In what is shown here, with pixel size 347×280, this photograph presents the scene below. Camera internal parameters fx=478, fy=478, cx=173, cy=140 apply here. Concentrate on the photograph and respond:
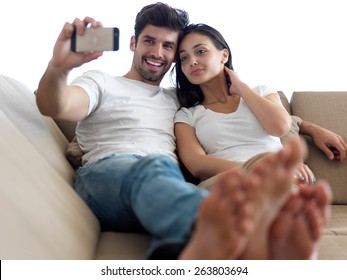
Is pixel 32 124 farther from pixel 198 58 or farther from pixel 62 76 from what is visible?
pixel 198 58

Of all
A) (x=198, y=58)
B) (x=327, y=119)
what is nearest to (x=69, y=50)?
(x=198, y=58)

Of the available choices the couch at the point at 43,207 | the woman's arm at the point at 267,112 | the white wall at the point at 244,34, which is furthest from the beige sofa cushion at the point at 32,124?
the white wall at the point at 244,34

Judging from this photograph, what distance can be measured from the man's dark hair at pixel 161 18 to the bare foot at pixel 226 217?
1.10 m

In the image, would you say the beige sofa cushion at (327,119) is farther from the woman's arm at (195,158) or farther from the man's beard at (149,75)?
the man's beard at (149,75)

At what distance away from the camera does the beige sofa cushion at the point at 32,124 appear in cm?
138

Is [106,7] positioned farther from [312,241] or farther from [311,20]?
[312,241]

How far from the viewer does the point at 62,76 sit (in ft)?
4.04

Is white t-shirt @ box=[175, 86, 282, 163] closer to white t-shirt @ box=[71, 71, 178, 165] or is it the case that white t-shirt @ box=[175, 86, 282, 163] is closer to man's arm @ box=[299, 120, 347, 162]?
white t-shirt @ box=[71, 71, 178, 165]

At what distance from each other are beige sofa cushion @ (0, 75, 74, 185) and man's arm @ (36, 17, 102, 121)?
121mm

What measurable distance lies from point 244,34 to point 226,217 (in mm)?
1956

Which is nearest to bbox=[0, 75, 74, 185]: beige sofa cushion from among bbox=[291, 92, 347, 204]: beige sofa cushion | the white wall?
the white wall

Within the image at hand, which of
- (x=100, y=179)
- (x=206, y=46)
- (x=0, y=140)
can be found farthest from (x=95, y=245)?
(x=206, y=46)

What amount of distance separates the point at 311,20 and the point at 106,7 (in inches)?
42.5

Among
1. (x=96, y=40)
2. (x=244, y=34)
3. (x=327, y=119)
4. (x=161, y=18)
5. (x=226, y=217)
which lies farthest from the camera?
(x=244, y=34)
